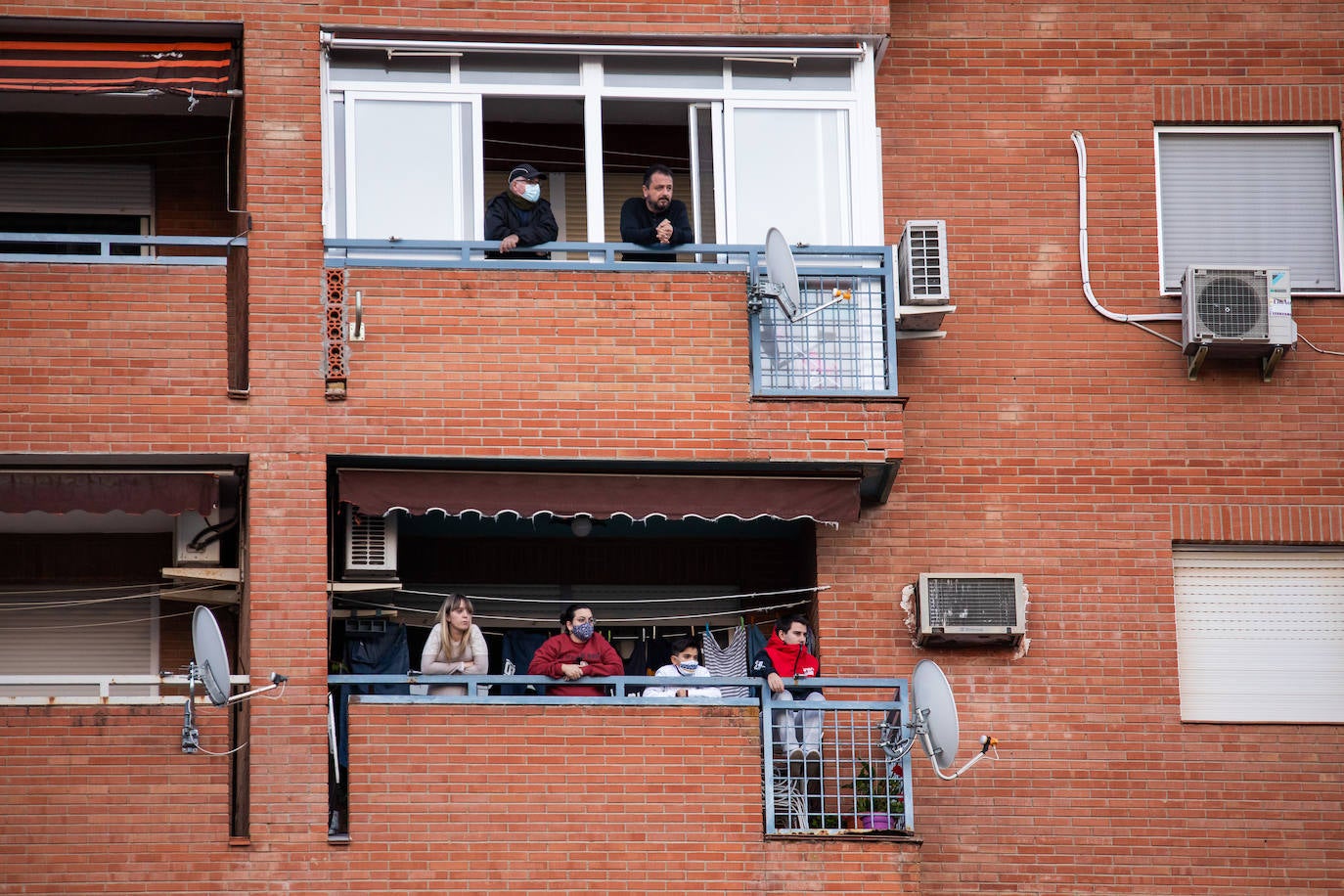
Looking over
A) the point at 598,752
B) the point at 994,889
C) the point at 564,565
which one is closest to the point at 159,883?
the point at 598,752

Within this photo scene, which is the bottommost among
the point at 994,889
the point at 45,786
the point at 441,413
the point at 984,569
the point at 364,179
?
the point at 994,889

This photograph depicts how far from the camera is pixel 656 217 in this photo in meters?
A: 14.6

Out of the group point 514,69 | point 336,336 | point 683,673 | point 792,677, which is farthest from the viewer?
point 514,69

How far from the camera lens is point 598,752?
1348cm

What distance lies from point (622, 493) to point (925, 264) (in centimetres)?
276

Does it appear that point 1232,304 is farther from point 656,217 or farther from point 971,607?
point 656,217

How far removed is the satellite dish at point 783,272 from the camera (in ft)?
45.3

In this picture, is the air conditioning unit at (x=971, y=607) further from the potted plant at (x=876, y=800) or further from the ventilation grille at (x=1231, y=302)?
the ventilation grille at (x=1231, y=302)

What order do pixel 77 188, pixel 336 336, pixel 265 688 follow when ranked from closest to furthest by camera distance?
1. pixel 265 688
2. pixel 336 336
3. pixel 77 188

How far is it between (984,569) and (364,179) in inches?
210

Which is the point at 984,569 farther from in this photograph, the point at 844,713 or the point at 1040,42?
the point at 1040,42

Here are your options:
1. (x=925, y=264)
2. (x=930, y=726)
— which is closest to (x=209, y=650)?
(x=930, y=726)

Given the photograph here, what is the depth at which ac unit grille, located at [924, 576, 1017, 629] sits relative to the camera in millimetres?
14617

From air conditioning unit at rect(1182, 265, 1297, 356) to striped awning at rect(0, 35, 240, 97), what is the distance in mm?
7227
